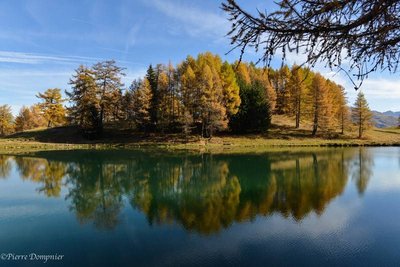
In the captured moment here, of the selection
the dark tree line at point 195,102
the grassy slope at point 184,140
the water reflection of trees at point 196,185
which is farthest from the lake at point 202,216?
the dark tree line at point 195,102

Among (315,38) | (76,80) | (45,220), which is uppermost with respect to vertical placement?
(76,80)

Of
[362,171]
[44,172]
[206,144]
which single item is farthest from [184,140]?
[362,171]

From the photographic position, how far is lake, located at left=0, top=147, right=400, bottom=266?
988cm

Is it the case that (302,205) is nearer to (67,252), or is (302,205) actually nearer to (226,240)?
(226,240)

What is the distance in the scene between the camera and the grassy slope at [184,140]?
49.0 metres

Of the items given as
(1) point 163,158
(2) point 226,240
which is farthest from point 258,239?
(1) point 163,158

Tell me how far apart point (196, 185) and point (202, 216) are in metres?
8.30

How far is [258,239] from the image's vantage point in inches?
438

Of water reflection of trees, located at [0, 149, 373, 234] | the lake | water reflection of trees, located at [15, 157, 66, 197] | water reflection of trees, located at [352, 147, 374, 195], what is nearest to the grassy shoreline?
water reflection of trees, located at [0, 149, 373, 234]

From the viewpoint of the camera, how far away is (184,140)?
50.9 metres

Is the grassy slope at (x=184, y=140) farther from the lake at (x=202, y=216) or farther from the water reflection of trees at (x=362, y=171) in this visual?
the lake at (x=202, y=216)

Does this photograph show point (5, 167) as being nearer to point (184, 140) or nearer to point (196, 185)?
point (196, 185)

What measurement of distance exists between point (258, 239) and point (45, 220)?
9066 millimetres

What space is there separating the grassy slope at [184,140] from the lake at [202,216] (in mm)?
20770
